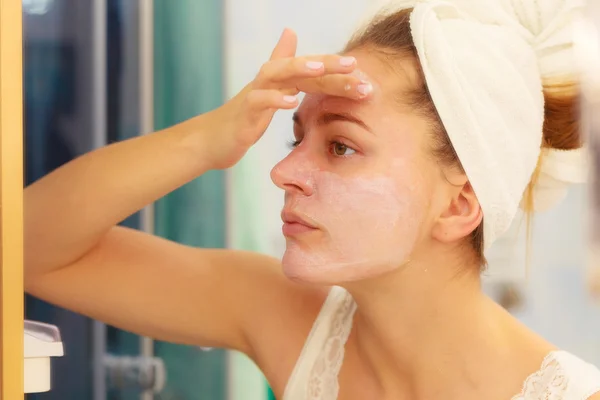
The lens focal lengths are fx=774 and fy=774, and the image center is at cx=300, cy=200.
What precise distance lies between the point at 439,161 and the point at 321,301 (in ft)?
0.92

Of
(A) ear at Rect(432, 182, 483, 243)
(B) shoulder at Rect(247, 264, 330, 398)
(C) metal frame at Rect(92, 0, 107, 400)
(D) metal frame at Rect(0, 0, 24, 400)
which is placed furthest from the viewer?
(C) metal frame at Rect(92, 0, 107, 400)

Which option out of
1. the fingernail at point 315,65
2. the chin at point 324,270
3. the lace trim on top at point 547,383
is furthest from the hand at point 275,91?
the lace trim on top at point 547,383

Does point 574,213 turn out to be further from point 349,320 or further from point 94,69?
point 94,69

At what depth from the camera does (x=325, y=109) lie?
88 cm

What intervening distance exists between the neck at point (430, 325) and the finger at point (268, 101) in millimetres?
234

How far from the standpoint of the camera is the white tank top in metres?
0.87

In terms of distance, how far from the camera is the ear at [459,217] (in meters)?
0.90

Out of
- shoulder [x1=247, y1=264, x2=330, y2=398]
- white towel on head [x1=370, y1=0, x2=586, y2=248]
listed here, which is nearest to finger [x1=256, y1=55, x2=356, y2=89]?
white towel on head [x1=370, y1=0, x2=586, y2=248]

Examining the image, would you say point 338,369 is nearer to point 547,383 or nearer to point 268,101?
point 547,383

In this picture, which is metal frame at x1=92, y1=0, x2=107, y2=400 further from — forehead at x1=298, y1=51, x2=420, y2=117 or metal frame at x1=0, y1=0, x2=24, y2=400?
metal frame at x1=0, y1=0, x2=24, y2=400

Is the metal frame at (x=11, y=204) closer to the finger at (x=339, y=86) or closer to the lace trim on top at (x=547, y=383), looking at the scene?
the finger at (x=339, y=86)

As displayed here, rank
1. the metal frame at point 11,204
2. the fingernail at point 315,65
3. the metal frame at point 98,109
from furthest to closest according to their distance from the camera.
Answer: the metal frame at point 98,109
the fingernail at point 315,65
the metal frame at point 11,204

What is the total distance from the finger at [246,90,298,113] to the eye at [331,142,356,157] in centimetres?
8

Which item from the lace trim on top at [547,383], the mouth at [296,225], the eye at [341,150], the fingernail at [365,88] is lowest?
the lace trim on top at [547,383]
